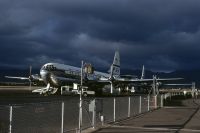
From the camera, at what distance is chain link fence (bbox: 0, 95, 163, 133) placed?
13.3m

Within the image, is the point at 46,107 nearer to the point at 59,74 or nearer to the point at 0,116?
the point at 0,116

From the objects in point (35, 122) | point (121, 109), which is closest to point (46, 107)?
point (35, 122)

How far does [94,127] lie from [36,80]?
55386 mm

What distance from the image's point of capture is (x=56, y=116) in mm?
15898

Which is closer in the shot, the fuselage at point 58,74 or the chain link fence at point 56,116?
the chain link fence at point 56,116

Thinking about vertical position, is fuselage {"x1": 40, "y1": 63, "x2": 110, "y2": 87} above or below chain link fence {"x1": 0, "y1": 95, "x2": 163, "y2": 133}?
above

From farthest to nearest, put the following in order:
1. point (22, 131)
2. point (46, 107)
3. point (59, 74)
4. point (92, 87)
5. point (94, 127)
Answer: point (92, 87)
point (59, 74)
point (94, 127)
point (46, 107)
point (22, 131)

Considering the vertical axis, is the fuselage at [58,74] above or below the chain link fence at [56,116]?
above

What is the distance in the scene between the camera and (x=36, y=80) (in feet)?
240

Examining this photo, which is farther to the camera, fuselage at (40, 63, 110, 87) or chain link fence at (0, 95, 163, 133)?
fuselage at (40, 63, 110, 87)

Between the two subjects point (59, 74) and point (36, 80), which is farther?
point (36, 80)

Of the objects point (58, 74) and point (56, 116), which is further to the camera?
point (58, 74)

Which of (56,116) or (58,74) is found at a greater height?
(58,74)

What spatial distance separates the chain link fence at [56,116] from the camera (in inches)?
523
